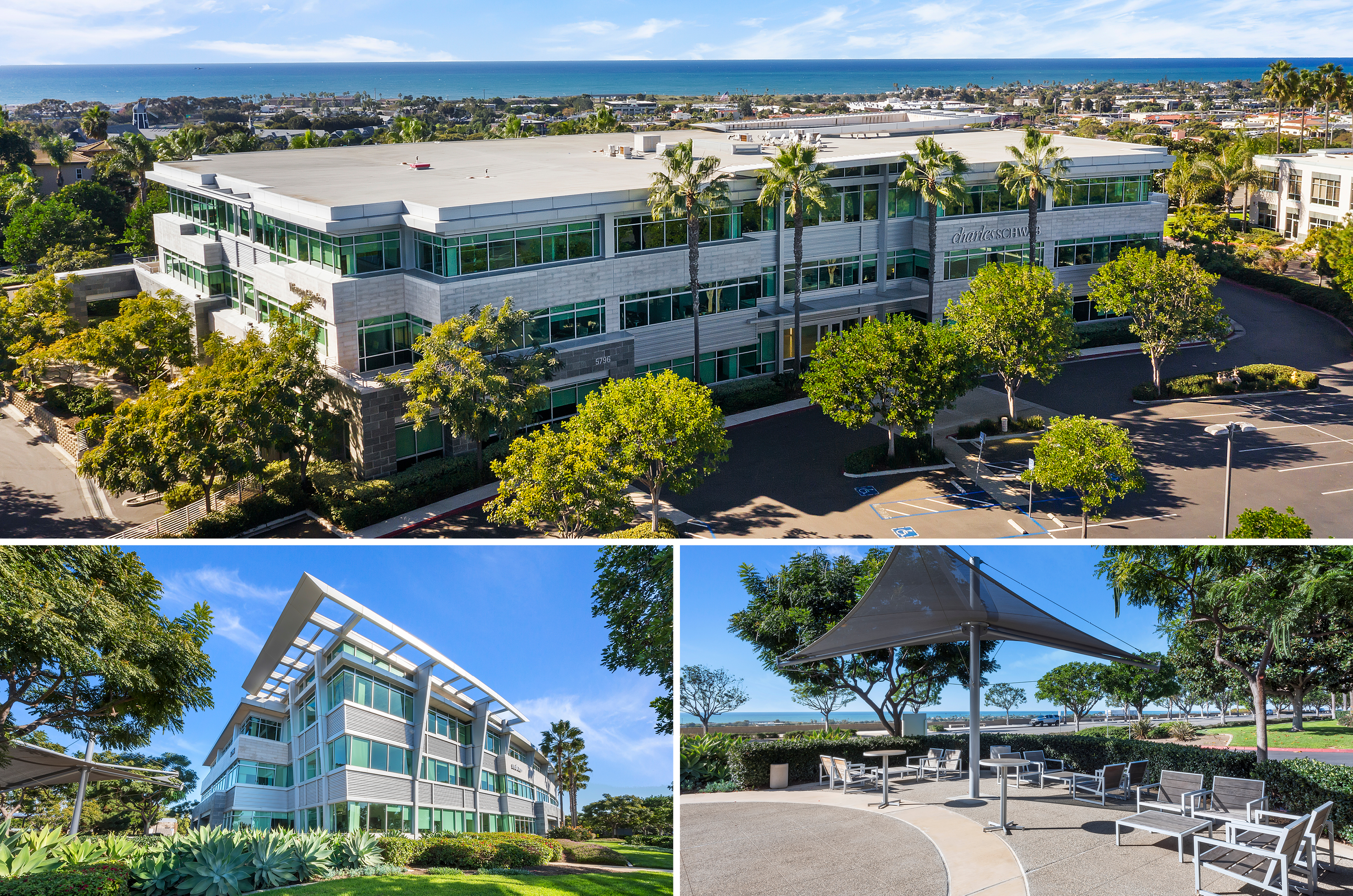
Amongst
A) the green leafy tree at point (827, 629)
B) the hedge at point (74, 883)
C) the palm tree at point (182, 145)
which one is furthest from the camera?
the palm tree at point (182, 145)

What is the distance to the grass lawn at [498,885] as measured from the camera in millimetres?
15484

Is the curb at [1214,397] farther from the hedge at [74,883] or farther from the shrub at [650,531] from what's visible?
the hedge at [74,883]

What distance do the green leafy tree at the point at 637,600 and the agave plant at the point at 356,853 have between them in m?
5.51

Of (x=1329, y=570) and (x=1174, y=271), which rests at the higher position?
(x=1174, y=271)

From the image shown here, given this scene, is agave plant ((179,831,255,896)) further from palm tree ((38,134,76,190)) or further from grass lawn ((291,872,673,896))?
palm tree ((38,134,76,190))

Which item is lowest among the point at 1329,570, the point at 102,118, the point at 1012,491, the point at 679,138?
the point at 1012,491

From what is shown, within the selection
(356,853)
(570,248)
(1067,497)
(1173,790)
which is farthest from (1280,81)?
(356,853)

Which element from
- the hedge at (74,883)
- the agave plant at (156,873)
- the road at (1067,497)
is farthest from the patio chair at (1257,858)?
the road at (1067,497)

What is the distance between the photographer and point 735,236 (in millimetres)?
43469

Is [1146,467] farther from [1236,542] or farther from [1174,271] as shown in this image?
[1236,542]

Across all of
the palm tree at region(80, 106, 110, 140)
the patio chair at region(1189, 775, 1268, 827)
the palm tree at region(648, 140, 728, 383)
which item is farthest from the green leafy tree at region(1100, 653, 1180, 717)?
the palm tree at region(80, 106, 110, 140)

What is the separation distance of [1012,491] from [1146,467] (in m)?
5.61

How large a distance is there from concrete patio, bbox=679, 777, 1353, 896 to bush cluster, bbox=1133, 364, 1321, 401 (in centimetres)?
3116

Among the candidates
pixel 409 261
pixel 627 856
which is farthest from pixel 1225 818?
pixel 409 261
